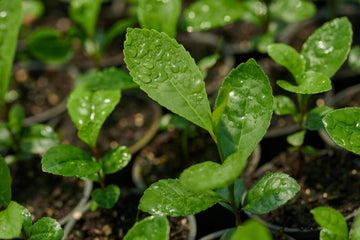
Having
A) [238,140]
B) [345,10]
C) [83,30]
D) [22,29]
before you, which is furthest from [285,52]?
[22,29]

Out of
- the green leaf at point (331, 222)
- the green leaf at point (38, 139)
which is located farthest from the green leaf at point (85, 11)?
the green leaf at point (331, 222)

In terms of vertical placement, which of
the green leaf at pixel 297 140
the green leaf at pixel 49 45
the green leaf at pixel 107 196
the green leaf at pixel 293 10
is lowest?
the green leaf at pixel 107 196

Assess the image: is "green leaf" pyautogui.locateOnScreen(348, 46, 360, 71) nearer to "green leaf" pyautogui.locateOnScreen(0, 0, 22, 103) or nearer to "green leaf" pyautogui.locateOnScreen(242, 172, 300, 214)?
"green leaf" pyautogui.locateOnScreen(242, 172, 300, 214)

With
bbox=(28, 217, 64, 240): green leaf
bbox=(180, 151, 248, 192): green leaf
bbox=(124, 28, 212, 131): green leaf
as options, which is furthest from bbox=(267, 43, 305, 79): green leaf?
bbox=(28, 217, 64, 240): green leaf

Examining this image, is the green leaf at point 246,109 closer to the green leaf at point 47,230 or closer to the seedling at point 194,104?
the seedling at point 194,104

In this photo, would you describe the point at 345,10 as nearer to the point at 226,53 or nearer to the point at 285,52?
the point at 226,53

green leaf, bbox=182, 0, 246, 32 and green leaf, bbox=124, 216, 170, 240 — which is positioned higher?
green leaf, bbox=182, 0, 246, 32

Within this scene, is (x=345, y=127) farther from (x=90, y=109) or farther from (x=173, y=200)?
(x=90, y=109)
